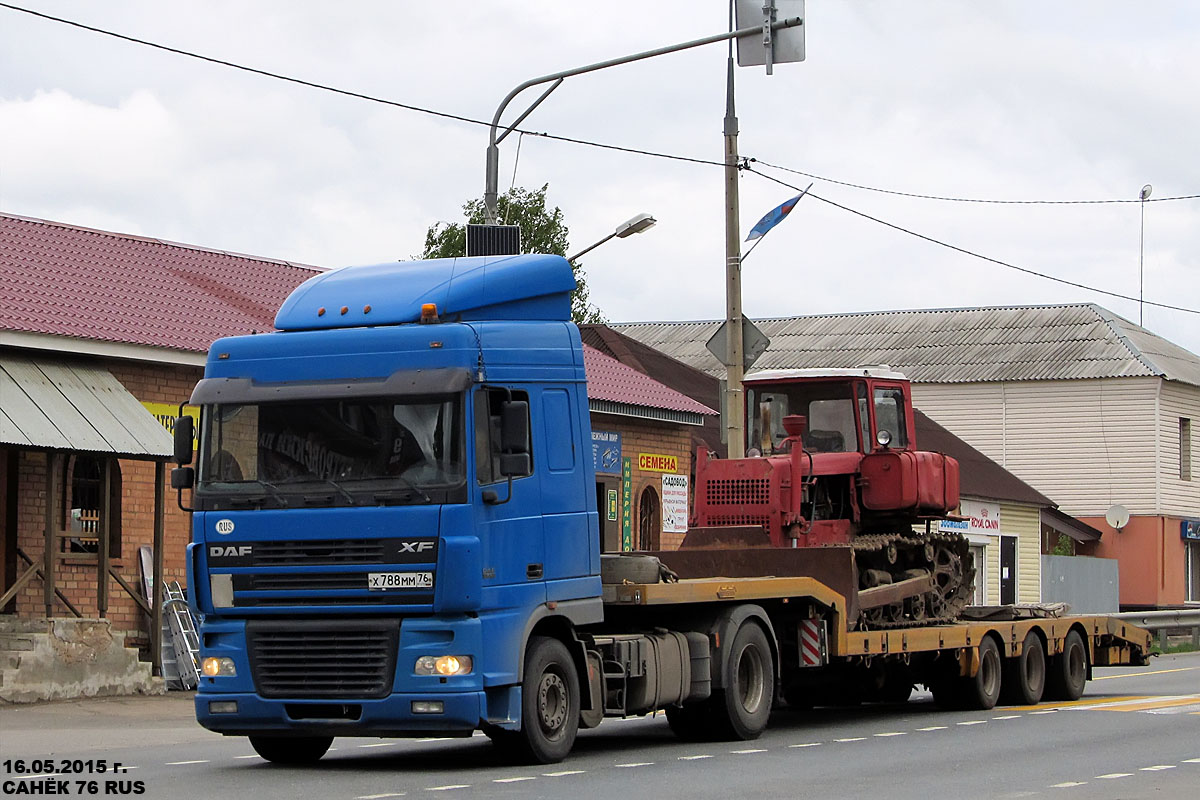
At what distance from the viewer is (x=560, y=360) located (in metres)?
14.4

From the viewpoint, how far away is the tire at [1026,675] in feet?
67.9

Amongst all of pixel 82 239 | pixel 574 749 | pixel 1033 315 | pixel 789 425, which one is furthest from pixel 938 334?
pixel 574 749

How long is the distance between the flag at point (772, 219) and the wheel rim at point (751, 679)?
29.3 feet

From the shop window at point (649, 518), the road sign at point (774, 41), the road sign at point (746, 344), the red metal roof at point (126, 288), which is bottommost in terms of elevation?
the shop window at point (649, 518)

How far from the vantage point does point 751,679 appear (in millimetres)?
16438

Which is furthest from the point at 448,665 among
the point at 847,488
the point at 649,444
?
the point at 649,444

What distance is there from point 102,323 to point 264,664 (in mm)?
11019

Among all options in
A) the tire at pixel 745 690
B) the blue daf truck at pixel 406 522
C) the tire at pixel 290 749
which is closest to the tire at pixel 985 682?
the tire at pixel 745 690

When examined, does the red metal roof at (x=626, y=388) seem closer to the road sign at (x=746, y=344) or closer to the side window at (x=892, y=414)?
the road sign at (x=746, y=344)

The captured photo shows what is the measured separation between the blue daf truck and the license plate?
14mm

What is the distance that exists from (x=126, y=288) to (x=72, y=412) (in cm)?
399

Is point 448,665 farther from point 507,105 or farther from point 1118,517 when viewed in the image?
point 1118,517

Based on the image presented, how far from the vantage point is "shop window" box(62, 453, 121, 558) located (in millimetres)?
23531

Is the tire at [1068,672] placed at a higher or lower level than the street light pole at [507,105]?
lower
